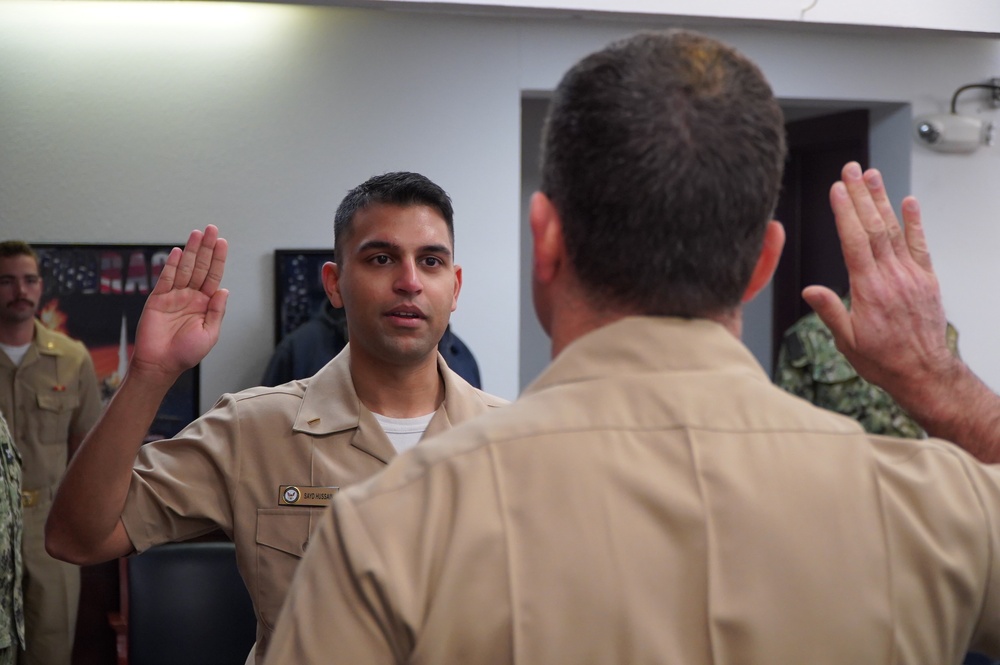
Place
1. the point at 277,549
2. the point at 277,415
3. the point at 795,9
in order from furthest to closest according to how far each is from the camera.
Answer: the point at 795,9 → the point at 277,415 → the point at 277,549

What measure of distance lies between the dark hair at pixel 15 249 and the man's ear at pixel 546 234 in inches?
138

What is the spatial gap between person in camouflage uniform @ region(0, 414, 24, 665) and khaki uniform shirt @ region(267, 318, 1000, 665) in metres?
1.88

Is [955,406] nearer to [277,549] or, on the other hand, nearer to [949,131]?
[277,549]

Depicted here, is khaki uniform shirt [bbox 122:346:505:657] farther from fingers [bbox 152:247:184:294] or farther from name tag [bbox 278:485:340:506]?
fingers [bbox 152:247:184:294]

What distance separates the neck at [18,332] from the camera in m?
4.23

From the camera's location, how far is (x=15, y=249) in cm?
397

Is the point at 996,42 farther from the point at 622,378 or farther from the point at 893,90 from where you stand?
the point at 622,378

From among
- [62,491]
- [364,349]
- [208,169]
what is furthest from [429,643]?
[208,169]

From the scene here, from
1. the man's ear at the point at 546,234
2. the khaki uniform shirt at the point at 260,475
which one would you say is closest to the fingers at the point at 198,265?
the khaki uniform shirt at the point at 260,475

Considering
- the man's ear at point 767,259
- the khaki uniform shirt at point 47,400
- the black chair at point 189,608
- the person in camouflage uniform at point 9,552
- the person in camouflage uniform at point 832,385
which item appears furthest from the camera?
the person in camouflage uniform at point 832,385

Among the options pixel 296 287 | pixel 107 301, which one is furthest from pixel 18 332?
pixel 296 287

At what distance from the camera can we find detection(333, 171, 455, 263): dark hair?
7.09 feet

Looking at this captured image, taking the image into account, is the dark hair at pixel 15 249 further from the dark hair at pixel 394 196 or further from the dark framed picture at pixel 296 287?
the dark hair at pixel 394 196

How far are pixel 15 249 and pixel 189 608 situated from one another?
177cm
